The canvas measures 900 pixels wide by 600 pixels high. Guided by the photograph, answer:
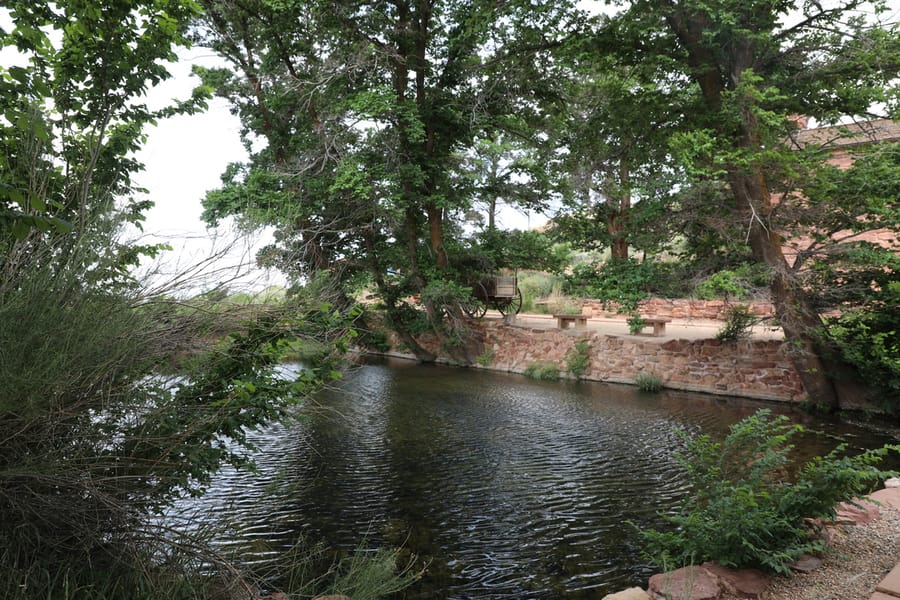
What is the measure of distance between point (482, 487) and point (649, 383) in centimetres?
616

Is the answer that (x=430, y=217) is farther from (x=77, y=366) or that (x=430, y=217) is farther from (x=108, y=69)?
(x=77, y=366)

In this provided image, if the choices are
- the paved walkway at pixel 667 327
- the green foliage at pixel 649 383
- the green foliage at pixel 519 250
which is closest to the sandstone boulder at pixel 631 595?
the green foliage at pixel 649 383

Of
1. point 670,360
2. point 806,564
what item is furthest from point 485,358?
point 806,564

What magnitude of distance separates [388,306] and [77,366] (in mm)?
11909

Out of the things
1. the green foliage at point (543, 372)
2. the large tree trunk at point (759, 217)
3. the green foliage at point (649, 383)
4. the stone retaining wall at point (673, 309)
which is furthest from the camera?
the stone retaining wall at point (673, 309)

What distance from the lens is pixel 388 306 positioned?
1423 cm

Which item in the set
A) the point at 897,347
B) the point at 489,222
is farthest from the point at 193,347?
the point at 489,222

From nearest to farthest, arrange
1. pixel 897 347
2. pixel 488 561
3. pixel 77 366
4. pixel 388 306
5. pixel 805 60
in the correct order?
1. pixel 77 366
2. pixel 488 561
3. pixel 897 347
4. pixel 805 60
5. pixel 388 306

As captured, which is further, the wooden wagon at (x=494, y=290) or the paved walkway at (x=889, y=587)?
the wooden wagon at (x=494, y=290)

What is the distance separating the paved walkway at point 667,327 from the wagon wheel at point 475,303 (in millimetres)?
503

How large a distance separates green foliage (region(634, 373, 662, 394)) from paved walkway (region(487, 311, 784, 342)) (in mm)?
1095

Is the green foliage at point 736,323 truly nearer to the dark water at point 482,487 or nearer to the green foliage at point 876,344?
the dark water at point 482,487

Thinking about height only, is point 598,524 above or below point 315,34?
below

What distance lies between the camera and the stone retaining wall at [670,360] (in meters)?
9.41
